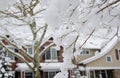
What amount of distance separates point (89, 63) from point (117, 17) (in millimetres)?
21334

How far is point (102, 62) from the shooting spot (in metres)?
24.8

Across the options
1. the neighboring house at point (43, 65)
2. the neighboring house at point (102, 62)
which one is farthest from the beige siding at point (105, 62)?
the neighboring house at point (43, 65)

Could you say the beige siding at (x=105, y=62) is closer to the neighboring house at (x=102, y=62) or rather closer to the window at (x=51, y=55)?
the neighboring house at (x=102, y=62)

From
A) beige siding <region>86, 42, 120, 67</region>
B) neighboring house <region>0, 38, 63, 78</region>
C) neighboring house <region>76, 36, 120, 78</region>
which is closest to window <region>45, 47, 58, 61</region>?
neighboring house <region>0, 38, 63, 78</region>

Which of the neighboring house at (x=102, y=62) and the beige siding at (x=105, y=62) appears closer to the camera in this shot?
the neighboring house at (x=102, y=62)

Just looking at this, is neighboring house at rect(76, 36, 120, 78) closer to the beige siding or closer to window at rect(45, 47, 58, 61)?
the beige siding

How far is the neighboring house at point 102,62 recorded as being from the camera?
24.2 metres

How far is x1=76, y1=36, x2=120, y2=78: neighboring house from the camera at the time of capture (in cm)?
2416

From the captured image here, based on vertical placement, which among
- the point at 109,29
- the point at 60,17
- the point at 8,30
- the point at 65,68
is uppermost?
the point at 8,30

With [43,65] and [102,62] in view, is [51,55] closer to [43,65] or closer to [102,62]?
[43,65]

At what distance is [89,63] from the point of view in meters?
24.3

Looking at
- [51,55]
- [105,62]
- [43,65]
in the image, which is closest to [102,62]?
[105,62]

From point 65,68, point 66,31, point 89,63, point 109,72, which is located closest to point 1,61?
point 89,63

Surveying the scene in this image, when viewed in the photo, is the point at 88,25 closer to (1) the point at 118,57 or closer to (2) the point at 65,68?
(2) the point at 65,68
